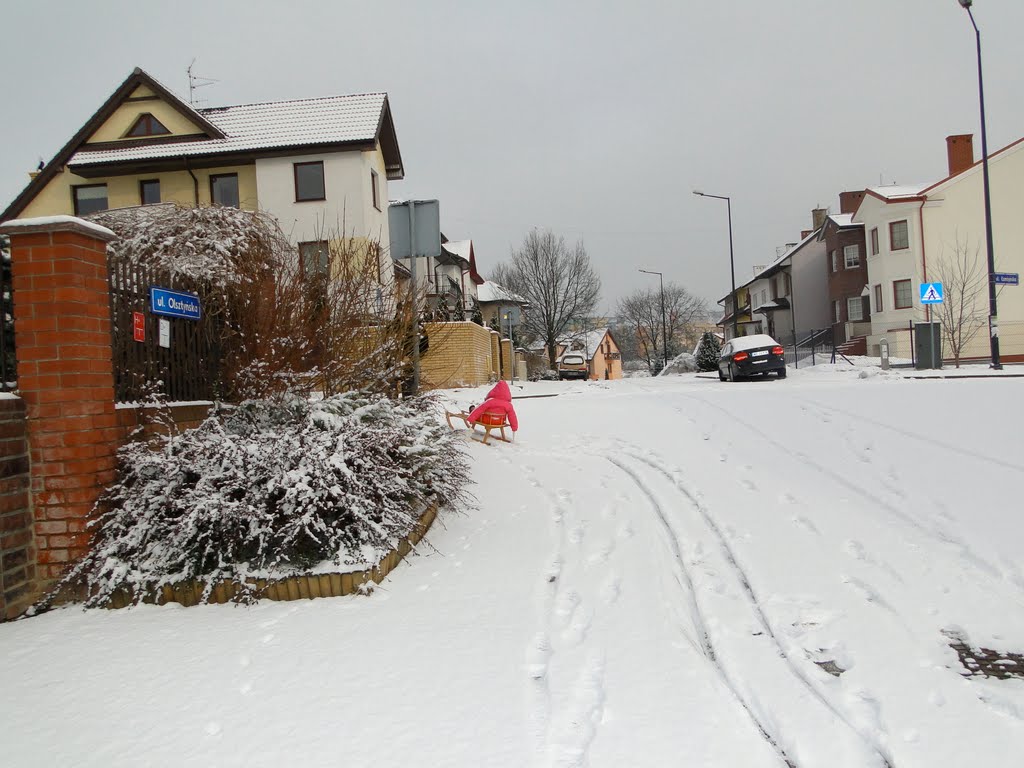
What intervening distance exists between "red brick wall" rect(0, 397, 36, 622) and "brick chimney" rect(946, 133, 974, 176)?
46.0 metres

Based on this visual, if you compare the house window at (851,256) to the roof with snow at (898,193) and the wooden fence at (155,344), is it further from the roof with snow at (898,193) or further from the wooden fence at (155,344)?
the wooden fence at (155,344)

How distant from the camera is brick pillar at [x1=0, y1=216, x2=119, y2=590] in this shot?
4.56 metres

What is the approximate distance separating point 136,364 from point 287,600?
215 cm

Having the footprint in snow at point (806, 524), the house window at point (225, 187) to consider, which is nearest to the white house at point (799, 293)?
the house window at point (225, 187)

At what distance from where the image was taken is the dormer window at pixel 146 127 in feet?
85.3

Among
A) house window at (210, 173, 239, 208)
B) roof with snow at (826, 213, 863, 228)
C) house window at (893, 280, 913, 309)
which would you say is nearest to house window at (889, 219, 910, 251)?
house window at (893, 280, 913, 309)

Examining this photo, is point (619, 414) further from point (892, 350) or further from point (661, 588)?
point (892, 350)

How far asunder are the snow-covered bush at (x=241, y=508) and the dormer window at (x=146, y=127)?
2496cm

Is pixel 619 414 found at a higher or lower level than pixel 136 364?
lower

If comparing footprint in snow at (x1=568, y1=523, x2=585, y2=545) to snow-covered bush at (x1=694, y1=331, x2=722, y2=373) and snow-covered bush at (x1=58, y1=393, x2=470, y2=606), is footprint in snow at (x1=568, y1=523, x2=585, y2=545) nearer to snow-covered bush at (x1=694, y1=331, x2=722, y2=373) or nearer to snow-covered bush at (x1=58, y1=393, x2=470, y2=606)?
snow-covered bush at (x1=58, y1=393, x2=470, y2=606)

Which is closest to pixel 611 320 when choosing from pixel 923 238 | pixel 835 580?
pixel 923 238

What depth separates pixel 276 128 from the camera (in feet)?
87.2

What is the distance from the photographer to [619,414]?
13.2m

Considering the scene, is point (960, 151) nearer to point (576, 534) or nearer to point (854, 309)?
point (854, 309)
